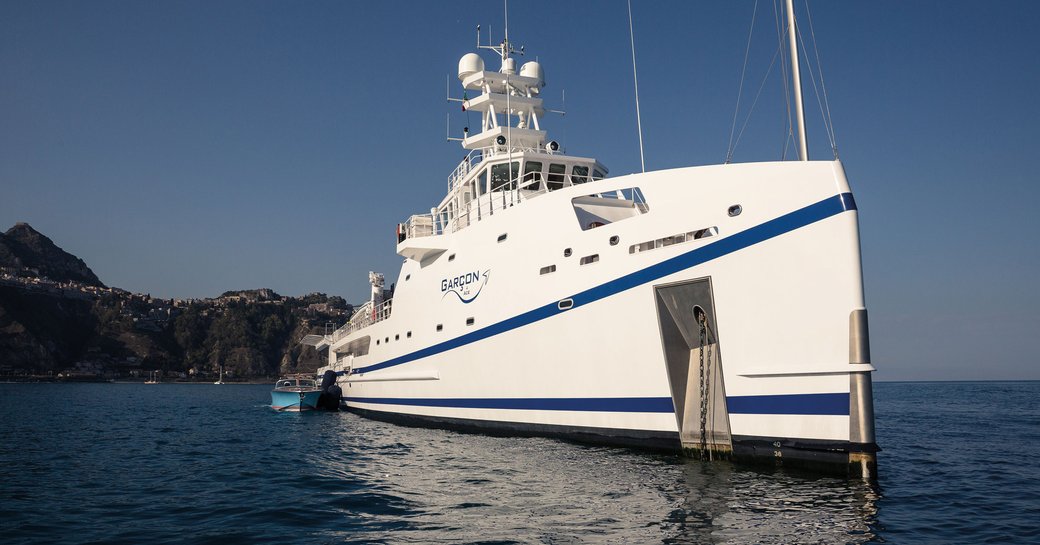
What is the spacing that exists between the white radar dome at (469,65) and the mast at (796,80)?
1410 cm

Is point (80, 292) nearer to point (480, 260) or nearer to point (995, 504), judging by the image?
point (480, 260)

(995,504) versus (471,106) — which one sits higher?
(471,106)

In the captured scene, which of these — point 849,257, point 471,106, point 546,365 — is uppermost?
point 471,106

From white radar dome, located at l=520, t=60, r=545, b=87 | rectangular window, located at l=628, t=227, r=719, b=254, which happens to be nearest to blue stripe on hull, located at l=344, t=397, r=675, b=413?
rectangular window, located at l=628, t=227, r=719, b=254

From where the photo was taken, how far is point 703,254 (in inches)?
468

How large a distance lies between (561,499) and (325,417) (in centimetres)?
2207

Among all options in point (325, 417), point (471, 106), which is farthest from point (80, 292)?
point (471, 106)

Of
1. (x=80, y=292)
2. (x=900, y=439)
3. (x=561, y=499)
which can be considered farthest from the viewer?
(x=80, y=292)

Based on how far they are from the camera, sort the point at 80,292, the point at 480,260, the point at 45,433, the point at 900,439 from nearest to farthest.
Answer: the point at 480,260
the point at 900,439
the point at 45,433
the point at 80,292

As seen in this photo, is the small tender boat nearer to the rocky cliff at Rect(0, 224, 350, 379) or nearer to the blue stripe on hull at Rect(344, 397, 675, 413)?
the blue stripe on hull at Rect(344, 397, 675, 413)

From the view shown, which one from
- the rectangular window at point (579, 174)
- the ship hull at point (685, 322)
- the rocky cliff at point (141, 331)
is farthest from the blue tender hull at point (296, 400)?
the rocky cliff at point (141, 331)

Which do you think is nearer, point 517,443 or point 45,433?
point 517,443

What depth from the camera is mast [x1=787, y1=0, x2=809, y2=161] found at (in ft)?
38.2

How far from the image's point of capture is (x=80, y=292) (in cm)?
14975
